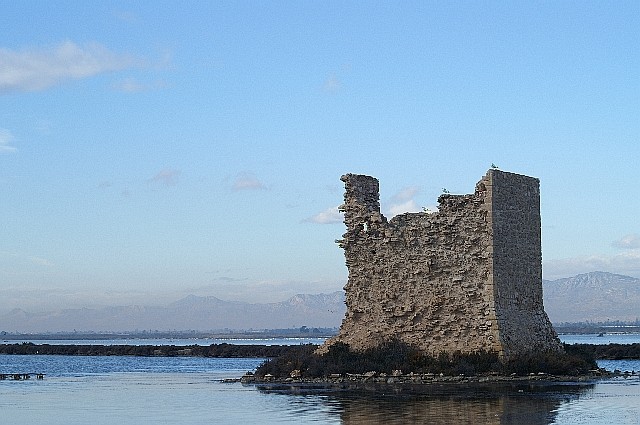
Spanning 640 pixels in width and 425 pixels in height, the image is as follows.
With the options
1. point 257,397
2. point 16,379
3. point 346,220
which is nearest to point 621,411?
point 257,397

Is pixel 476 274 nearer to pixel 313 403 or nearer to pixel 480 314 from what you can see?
pixel 480 314

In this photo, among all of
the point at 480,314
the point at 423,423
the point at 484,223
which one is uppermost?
the point at 484,223

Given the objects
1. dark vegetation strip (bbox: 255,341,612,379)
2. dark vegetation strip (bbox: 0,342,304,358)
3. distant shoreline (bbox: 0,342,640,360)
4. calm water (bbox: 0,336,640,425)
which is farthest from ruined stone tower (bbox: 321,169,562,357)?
dark vegetation strip (bbox: 0,342,304,358)

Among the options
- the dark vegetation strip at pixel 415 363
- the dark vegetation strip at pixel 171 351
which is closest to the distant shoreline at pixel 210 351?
the dark vegetation strip at pixel 171 351

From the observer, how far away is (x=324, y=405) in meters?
21.3

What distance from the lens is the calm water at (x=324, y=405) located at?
1828 cm

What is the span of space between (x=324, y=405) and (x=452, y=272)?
8.19 metres

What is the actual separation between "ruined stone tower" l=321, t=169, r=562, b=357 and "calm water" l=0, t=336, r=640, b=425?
300cm

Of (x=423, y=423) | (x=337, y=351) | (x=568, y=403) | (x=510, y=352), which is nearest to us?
(x=423, y=423)

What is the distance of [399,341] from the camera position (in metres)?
29.1

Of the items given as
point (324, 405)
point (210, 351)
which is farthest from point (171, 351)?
point (324, 405)

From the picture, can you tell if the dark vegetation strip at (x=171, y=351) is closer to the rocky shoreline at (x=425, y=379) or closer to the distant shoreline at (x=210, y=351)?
the distant shoreline at (x=210, y=351)

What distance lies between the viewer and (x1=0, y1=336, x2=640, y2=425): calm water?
18.3 metres

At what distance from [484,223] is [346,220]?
422 centimetres
